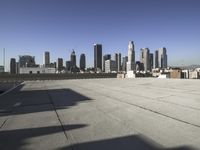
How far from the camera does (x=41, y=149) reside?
516cm

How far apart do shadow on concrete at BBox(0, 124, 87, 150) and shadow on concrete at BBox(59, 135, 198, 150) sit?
100 cm

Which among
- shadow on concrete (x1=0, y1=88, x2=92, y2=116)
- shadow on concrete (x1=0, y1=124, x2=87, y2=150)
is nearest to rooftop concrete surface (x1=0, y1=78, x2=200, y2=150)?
shadow on concrete (x1=0, y1=124, x2=87, y2=150)

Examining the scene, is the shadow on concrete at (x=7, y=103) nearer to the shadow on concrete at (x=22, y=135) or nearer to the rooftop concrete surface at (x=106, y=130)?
the rooftop concrete surface at (x=106, y=130)

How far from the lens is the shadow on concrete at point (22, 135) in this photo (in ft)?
18.0

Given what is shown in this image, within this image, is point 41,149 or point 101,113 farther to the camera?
point 101,113

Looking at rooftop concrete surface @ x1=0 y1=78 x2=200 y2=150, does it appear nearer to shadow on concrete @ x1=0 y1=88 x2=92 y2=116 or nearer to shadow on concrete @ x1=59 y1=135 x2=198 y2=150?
shadow on concrete @ x1=59 y1=135 x2=198 y2=150

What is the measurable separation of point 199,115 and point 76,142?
16.0 ft

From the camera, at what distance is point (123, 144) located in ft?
17.6

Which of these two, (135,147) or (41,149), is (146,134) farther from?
(41,149)

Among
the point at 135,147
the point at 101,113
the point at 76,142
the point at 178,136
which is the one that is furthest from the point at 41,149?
the point at 101,113

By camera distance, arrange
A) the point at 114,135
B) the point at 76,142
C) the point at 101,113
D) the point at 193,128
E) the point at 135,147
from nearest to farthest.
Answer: the point at 135,147
the point at 76,142
the point at 114,135
the point at 193,128
the point at 101,113

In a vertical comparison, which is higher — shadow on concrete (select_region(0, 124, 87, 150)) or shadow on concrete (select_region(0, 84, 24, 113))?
shadow on concrete (select_region(0, 124, 87, 150))

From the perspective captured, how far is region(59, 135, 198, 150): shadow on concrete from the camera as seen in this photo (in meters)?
5.11

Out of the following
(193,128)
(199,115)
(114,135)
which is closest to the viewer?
(114,135)
